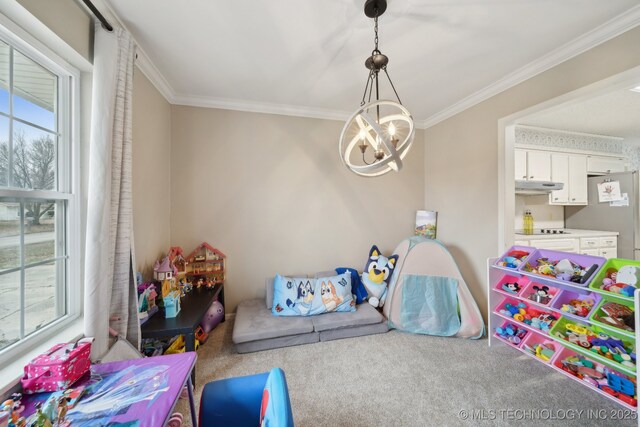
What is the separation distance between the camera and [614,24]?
1384 millimetres

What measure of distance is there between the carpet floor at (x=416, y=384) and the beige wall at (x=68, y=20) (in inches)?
88.4

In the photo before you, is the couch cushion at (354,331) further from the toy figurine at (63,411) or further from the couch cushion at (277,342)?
the toy figurine at (63,411)

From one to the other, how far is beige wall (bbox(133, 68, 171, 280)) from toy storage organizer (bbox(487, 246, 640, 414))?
304 cm

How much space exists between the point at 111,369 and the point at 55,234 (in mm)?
803

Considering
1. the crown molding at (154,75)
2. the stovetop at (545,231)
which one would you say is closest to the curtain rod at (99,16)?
the crown molding at (154,75)

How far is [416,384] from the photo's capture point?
1596mm

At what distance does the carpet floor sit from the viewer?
1348 millimetres

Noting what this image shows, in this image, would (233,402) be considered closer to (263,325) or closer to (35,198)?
(263,325)

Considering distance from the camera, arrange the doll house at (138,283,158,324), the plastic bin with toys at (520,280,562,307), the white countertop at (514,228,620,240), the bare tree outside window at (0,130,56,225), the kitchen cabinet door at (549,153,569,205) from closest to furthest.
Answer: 1. the bare tree outside window at (0,130,56,225)
2. the doll house at (138,283,158,324)
3. the plastic bin with toys at (520,280,562,307)
4. the white countertop at (514,228,620,240)
5. the kitchen cabinet door at (549,153,569,205)

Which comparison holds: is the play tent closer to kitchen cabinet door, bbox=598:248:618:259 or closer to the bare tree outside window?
kitchen cabinet door, bbox=598:248:618:259

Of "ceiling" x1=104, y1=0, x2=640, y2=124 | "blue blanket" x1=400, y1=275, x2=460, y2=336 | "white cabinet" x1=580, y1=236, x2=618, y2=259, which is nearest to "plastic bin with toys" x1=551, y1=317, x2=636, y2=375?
"blue blanket" x1=400, y1=275, x2=460, y2=336

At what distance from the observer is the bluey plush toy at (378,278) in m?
2.47

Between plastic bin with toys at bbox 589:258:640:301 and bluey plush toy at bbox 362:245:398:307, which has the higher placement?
plastic bin with toys at bbox 589:258:640:301

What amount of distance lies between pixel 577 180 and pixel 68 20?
559 centimetres
